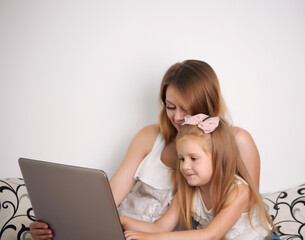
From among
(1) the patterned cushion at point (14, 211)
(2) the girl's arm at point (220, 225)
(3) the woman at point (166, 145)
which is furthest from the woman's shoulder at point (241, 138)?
(1) the patterned cushion at point (14, 211)

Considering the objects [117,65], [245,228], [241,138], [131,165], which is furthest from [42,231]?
[117,65]

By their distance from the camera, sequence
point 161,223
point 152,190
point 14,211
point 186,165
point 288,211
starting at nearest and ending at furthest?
point 186,165 → point 161,223 → point 152,190 → point 14,211 → point 288,211

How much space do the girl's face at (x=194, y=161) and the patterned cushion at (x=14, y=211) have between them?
958mm

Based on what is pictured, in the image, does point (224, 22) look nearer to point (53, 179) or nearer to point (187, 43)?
point (187, 43)

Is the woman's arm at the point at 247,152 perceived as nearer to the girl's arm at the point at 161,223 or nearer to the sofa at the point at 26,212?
the girl's arm at the point at 161,223

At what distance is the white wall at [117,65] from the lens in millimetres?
2064

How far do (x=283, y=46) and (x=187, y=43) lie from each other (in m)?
0.66

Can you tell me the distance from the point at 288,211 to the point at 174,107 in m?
0.96

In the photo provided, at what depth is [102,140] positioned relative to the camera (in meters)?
2.17

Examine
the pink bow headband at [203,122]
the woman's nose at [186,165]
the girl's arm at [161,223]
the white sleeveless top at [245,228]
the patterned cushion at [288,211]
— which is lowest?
the patterned cushion at [288,211]

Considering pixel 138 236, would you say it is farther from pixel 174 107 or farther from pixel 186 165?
pixel 174 107

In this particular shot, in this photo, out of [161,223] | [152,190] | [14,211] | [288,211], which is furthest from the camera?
[288,211]

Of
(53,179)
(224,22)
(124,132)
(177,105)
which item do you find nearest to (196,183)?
(177,105)

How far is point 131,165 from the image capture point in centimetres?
187
